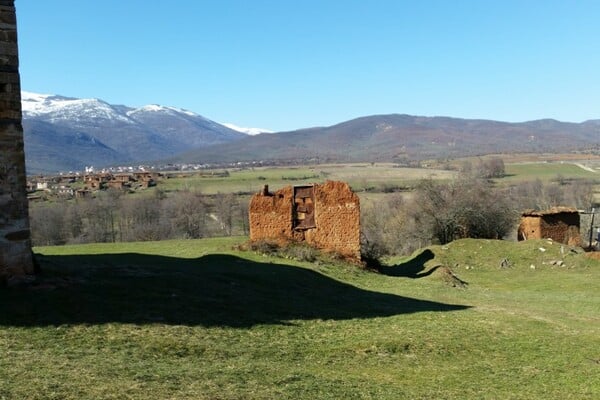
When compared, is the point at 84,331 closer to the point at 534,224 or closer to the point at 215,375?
the point at 215,375

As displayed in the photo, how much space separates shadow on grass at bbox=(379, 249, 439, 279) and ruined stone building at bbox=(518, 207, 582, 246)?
8.39 metres

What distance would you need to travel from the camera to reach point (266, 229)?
27.8m

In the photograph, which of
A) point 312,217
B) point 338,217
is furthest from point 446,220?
point 312,217

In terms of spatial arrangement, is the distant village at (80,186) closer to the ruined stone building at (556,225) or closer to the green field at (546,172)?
the ruined stone building at (556,225)

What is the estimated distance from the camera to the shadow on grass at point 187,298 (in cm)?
1184

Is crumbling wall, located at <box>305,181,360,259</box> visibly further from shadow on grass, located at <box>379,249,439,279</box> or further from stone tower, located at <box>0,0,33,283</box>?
stone tower, located at <box>0,0,33,283</box>

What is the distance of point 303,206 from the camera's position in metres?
27.6

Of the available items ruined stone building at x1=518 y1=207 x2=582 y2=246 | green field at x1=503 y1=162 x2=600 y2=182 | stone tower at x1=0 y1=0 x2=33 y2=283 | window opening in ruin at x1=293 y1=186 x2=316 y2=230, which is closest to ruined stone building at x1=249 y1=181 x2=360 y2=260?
window opening in ruin at x1=293 y1=186 x2=316 y2=230

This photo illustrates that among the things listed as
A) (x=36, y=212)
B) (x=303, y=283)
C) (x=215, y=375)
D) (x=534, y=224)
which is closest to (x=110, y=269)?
(x=303, y=283)

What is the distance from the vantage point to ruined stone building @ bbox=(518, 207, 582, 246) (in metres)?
38.3

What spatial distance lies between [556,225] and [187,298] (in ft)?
102

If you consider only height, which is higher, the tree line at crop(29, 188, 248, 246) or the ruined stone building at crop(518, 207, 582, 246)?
the ruined stone building at crop(518, 207, 582, 246)

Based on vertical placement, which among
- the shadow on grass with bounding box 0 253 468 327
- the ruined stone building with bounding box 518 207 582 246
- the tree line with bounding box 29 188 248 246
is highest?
the shadow on grass with bounding box 0 253 468 327

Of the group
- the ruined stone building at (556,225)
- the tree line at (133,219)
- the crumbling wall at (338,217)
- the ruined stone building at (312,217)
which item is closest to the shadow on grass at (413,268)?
the crumbling wall at (338,217)
